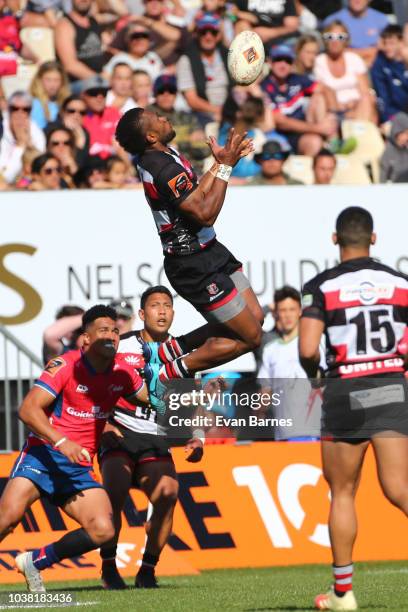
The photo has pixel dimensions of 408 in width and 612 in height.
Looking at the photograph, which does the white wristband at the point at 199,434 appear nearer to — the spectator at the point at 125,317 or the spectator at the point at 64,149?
the spectator at the point at 125,317

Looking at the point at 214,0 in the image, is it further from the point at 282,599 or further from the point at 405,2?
the point at 282,599

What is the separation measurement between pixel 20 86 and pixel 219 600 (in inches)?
357

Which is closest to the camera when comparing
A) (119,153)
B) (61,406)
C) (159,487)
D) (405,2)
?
(61,406)

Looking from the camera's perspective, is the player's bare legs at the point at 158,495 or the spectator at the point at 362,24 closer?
the player's bare legs at the point at 158,495

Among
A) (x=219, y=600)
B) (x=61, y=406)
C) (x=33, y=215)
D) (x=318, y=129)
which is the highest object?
(x=318, y=129)

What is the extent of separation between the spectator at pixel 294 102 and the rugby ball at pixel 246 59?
7644 mm

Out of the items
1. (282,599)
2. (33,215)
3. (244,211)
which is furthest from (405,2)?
(282,599)

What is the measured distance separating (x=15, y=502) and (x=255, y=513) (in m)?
3.78

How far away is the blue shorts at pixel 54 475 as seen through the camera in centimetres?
992

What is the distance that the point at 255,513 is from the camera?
42.8ft

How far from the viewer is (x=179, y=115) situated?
1648 cm

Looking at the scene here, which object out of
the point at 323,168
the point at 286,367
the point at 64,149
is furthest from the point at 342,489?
the point at 64,149

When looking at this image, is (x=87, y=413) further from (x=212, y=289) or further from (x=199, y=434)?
(x=212, y=289)

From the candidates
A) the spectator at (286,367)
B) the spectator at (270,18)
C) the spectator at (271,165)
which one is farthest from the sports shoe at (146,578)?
the spectator at (270,18)
